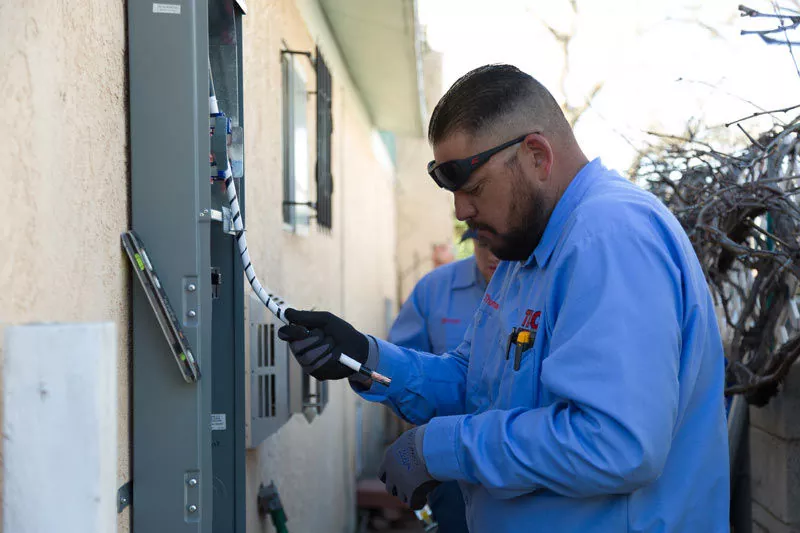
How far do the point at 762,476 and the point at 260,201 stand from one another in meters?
2.49

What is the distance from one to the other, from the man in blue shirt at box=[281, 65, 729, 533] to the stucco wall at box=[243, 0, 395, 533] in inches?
40.1

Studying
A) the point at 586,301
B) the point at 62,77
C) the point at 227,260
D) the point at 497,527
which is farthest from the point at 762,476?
the point at 62,77

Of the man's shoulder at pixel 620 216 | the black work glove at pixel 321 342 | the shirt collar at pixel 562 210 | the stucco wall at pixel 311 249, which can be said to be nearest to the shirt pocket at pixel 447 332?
the stucco wall at pixel 311 249

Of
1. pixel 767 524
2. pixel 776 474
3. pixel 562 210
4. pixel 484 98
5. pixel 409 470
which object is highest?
pixel 484 98

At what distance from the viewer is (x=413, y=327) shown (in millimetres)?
3807

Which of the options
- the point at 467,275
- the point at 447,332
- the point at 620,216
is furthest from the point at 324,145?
the point at 620,216

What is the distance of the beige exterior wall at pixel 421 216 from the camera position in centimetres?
1273

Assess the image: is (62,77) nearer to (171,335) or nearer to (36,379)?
(171,335)

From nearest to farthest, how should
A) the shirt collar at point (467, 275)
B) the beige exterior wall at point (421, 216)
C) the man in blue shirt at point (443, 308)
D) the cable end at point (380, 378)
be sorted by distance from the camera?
the cable end at point (380, 378) → the man in blue shirt at point (443, 308) → the shirt collar at point (467, 275) → the beige exterior wall at point (421, 216)

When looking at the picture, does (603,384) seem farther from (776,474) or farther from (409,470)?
(776,474)

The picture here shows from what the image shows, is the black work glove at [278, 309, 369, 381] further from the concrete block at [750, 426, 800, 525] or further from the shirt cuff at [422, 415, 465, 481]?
the concrete block at [750, 426, 800, 525]

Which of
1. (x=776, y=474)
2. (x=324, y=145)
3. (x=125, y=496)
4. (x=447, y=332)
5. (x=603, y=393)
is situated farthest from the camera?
(x=324, y=145)

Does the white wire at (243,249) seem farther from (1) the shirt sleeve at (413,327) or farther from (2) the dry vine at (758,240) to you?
(1) the shirt sleeve at (413,327)

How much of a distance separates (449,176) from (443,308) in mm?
1872
